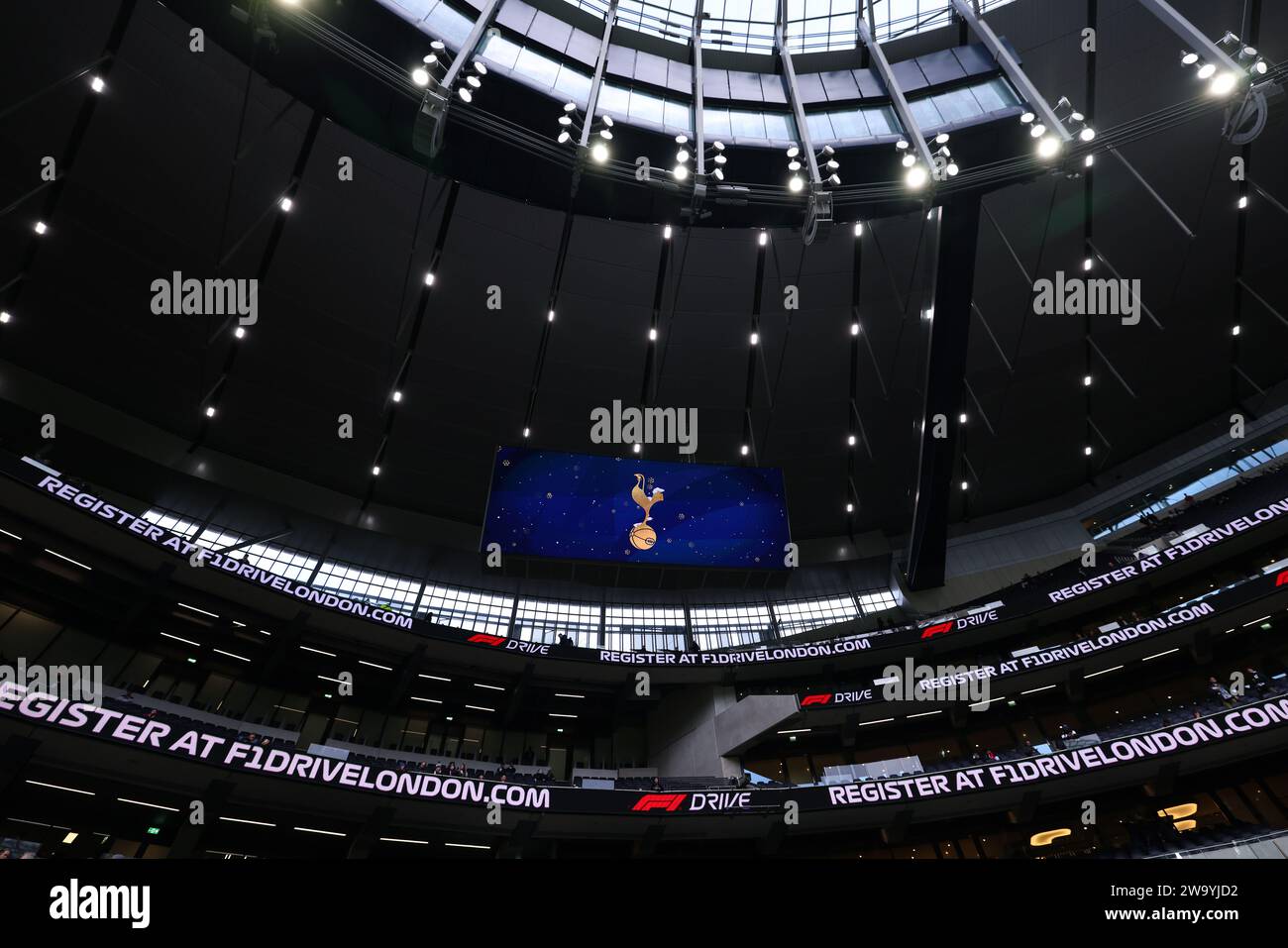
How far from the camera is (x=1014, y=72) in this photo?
20297 mm

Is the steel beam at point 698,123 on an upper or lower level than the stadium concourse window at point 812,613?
upper

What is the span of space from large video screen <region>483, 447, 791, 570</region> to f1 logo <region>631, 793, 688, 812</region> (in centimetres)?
795

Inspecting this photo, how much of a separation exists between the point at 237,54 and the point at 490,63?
701 cm

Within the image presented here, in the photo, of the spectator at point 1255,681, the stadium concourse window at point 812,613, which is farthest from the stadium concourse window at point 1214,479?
the stadium concourse window at point 812,613

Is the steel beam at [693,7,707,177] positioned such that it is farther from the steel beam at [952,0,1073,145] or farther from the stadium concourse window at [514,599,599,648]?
the stadium concourse window at [514,599,599,648]

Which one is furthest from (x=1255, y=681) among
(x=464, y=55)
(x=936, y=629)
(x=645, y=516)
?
(x=464, y=55)

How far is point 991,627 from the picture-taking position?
1008 inches

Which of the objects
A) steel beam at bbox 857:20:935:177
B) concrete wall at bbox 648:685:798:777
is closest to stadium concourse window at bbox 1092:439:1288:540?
concrete wall at bbox 648:685:798:777

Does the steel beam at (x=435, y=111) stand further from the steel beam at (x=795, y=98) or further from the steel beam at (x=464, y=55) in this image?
the steel beam at (x=795, y=98)

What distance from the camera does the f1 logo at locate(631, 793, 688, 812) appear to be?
18234 mm

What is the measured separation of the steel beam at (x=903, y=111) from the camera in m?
19.6

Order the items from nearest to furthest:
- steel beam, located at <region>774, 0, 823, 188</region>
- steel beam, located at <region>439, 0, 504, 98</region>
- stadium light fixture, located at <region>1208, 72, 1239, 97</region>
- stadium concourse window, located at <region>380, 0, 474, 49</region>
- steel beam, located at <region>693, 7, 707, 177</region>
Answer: stadium light fixture, located at <region>1208, 72, 1239, 97</region> < steel beam, located at <region>439, 0, 504, 98</region> < stadium concourse window, located at <region>380, 0, 474, 49</region> < steel beam, located at <region>693, 7, 707, 177</region> < steel beam, located at <region>774, 0, 823, 188</region>

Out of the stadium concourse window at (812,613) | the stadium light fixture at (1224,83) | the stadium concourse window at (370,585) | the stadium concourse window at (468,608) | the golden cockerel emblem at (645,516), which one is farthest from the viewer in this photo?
the stadium concourse window at (812,613)

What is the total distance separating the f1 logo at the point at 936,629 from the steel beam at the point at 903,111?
54.9ft
